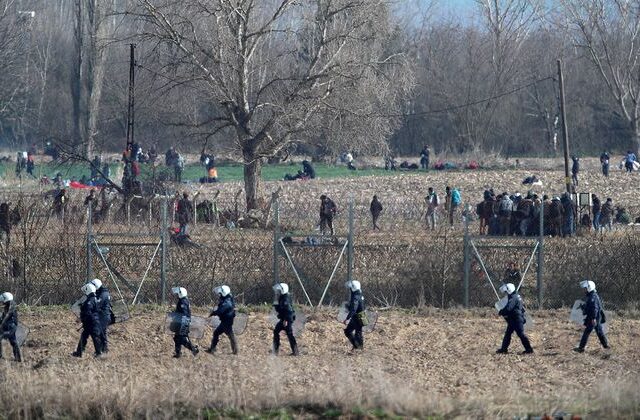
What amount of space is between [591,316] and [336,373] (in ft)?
16.1

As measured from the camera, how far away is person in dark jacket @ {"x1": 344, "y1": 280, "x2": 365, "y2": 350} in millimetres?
19625

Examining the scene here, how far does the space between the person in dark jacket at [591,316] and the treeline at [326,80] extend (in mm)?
17997

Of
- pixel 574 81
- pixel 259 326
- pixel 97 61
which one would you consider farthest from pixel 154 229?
pixel 574 81

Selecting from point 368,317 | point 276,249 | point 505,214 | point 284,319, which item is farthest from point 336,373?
point 505,214

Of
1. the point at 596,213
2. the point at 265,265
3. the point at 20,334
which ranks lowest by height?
the point at 20,334

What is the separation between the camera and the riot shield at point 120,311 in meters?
20.8

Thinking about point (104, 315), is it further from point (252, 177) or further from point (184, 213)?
point (252, 177)

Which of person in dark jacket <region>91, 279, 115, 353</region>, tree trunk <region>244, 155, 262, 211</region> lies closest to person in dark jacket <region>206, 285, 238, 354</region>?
person in dark jacket <region>91, 279, 115, 353</region>

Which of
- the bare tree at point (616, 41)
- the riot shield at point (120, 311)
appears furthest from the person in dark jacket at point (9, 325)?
the bare tree at point (616, 41)

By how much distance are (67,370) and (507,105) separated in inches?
2404

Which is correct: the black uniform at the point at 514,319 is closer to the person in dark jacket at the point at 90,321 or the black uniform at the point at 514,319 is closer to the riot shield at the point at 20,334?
the person in dark jacket at the point at 90,321

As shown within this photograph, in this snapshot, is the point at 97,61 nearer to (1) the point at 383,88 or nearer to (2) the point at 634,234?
(1) the point at 383,88

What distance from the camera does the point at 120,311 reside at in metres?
21.1

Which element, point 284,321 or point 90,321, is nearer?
point 90,321
